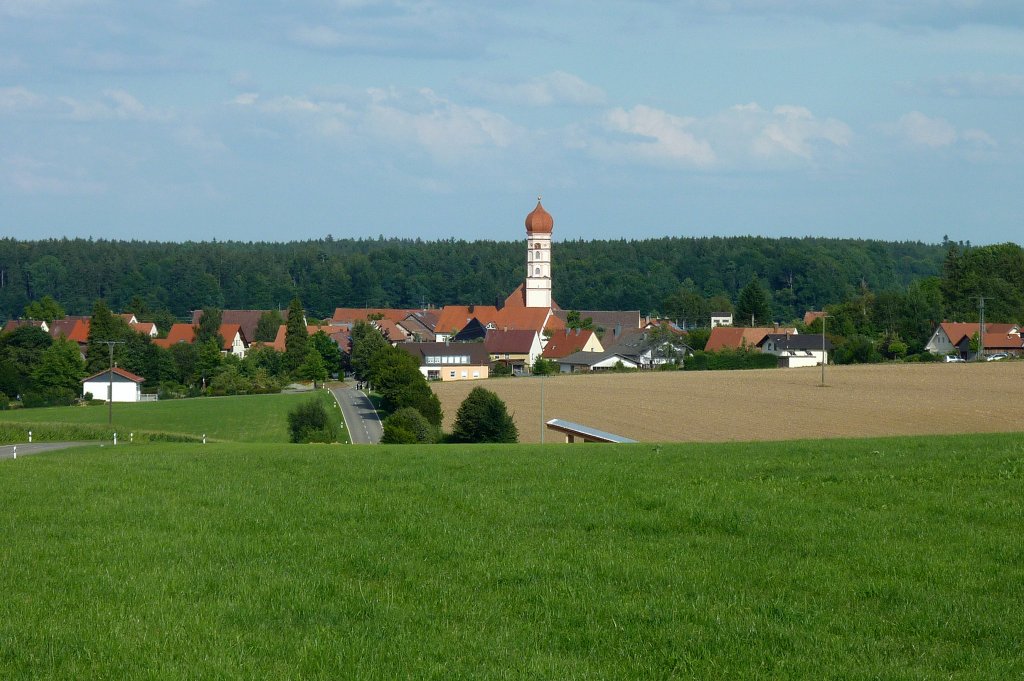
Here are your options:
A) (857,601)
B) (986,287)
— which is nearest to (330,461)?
(857,601)

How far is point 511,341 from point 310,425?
71.3 m

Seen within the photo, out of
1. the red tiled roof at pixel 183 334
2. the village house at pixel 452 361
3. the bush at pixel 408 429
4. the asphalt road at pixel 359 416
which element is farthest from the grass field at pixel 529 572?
the red tiled roof at pixel 183 334

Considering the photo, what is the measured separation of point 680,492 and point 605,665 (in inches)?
252

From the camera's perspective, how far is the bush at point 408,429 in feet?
157

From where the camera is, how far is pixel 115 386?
87250mm

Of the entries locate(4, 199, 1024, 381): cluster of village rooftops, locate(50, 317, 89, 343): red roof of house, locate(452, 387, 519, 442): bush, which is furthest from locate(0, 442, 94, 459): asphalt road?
locate(50, 317, 89, 343): red roof of house

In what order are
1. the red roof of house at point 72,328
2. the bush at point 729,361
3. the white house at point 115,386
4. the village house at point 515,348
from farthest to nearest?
1. the red roof of house at point 72,328
2. the village house at point 515,348
3. the bush at point 729,361
4. the white house at point 115,386

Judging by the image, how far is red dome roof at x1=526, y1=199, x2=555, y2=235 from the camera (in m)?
154

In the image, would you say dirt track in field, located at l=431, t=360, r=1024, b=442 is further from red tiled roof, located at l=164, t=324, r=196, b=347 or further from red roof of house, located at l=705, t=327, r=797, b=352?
red tiled roof, located at l=164, t=324, r=196, b=347

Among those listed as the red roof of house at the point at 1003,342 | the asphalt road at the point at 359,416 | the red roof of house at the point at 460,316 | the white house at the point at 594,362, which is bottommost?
the asphalt road at the point at 359,416

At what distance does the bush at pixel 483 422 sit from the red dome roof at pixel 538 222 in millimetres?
104313

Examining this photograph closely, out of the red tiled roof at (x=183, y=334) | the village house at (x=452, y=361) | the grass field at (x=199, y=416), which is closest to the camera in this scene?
the grass field at (x=199, y=416)

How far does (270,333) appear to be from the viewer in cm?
14900

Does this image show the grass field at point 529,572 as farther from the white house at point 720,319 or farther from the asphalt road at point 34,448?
the white house at point 720,319
